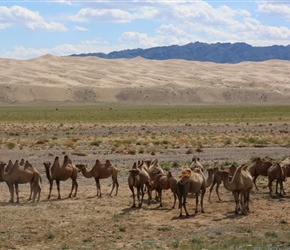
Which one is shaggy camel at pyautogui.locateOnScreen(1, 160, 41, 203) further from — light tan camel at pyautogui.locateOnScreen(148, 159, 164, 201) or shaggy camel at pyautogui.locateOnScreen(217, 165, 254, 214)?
shaggy camel at pyautogui.locateOnScreen(217, 165, 254, 214)

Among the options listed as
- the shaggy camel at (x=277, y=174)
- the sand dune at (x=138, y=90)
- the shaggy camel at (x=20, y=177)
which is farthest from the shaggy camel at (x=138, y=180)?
the sand dune at (x=138, y=90)

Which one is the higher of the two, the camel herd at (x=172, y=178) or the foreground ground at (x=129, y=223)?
the camel herd at (x=172, y=178)

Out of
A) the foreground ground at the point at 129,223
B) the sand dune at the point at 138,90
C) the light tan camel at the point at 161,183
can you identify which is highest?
Result: the sand dune at the point at 138,90

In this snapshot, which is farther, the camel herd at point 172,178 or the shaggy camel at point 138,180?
the shaggy camel at point 138,180

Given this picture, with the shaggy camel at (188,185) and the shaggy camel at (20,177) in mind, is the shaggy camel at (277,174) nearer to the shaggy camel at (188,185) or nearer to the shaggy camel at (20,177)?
the shaggy camel at (188,185)

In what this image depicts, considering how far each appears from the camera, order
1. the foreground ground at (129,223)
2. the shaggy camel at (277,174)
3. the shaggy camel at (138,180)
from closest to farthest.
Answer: the foreground ground at (129,223), the shaggy camel at (138,180), the shaggy camel at (277,174)

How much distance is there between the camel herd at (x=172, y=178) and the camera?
17.0m

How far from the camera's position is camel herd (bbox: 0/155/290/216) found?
17.0 meters

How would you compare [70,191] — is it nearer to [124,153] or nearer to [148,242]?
[148,242]

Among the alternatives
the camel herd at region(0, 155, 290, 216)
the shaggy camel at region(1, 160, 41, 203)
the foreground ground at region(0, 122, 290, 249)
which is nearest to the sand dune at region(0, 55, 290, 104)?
the camel herd at region(0, 155, 290, 216)

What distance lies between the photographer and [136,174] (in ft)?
60.7

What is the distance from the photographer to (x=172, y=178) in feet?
60.0

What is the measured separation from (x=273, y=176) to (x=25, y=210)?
24.6 ft

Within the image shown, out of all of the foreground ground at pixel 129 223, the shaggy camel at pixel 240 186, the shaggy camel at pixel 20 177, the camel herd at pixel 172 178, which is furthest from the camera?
the shaggy camel at pixel 20 177
